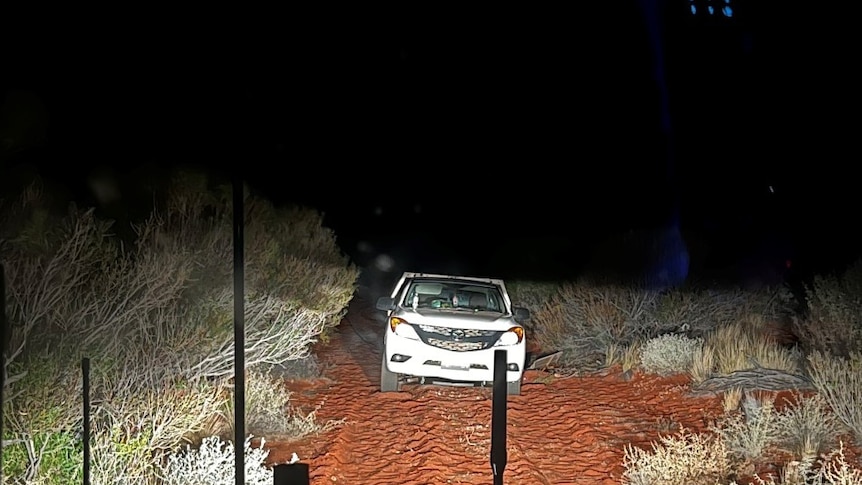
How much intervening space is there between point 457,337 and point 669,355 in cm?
361

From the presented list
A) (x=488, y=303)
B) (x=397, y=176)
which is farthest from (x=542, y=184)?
(x=488, y=303)

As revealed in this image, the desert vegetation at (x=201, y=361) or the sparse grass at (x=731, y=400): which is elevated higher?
the desert vegetation at (x=201, y=361)

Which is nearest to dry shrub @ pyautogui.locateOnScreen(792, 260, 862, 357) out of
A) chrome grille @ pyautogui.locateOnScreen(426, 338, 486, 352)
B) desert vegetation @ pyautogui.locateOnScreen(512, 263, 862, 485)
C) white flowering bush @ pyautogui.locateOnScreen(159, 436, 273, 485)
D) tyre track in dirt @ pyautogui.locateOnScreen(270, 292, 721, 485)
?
desert vegetation @ pyautogui.locateOnScreen(512, 263, 862, 485)

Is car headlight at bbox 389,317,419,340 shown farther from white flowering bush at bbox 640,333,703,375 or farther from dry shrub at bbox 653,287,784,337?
dry shrub at bbox 653,287,784,337

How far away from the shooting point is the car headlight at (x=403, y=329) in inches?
283

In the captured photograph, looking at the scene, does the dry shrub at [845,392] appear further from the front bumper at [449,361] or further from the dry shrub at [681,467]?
the front bumper at [449,361]

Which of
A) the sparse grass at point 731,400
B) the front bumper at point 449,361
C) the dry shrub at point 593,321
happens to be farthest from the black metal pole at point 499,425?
the dry shrub at point 593,321

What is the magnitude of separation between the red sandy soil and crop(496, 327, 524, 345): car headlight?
81 cm

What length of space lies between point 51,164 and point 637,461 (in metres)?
7.02

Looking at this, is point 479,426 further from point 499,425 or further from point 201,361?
point 499,425

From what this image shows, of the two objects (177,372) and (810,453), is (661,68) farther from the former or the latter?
(177,372)

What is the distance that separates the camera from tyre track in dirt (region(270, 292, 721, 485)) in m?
5.50

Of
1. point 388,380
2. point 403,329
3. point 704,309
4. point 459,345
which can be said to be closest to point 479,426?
point 459,345

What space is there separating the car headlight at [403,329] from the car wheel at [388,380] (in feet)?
1.82
